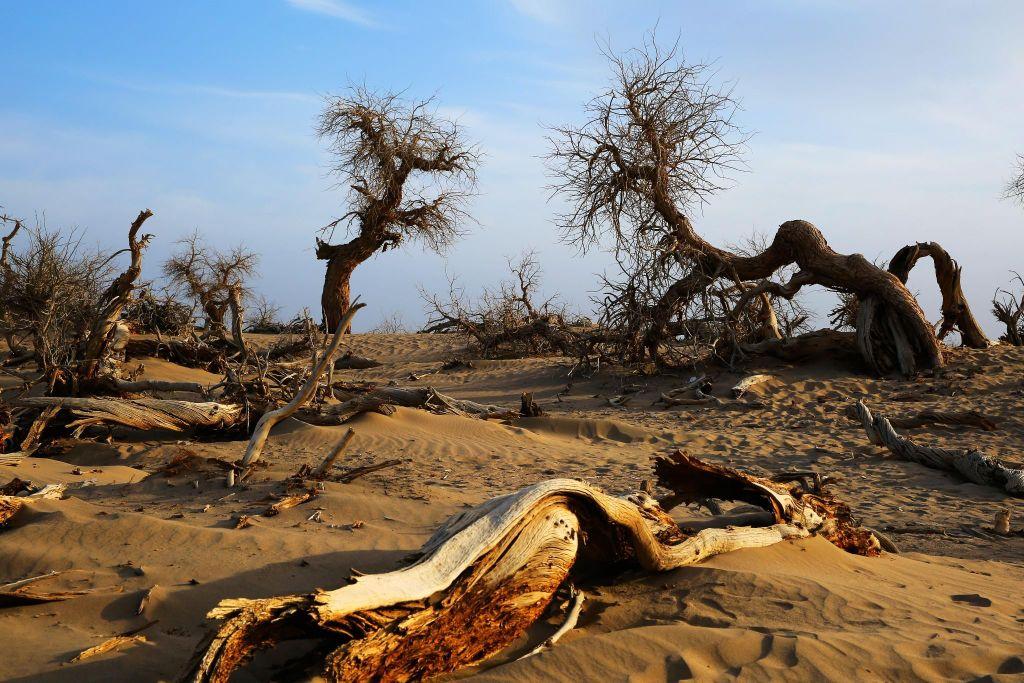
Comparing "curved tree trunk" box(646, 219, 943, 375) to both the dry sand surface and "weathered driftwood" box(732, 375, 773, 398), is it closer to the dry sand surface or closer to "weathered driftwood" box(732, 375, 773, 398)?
"weathered driftwood" box(732, 375, 773, 398)

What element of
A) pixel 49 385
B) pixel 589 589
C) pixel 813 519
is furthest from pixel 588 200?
pixel 589 589

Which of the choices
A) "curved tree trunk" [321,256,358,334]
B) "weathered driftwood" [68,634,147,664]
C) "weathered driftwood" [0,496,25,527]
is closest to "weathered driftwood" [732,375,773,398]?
"weathered driftwood" [0,496,25,527]

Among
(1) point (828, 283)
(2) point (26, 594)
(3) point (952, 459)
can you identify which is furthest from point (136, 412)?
(1) point (828, 283)

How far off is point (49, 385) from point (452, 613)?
6748mm

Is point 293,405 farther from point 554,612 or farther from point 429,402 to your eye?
point 429,402

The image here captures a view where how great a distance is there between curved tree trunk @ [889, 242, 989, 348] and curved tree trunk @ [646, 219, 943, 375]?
3.63 ft

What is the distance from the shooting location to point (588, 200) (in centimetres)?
1298

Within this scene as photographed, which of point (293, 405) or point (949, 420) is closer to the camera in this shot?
point (293, 405)

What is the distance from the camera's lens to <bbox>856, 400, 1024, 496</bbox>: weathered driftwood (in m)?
6.76

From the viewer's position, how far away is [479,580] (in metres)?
3.19

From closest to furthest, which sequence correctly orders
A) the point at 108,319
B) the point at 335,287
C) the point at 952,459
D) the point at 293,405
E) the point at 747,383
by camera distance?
the point at 293,405 → the point at 952,459 → the point at 108,319 → the point at 747,383 → the point at 335,287

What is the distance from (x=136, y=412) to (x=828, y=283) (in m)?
9.78

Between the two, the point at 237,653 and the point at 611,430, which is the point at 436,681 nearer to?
the point at 237,653

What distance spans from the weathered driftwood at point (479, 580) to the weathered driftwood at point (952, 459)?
3353mm
